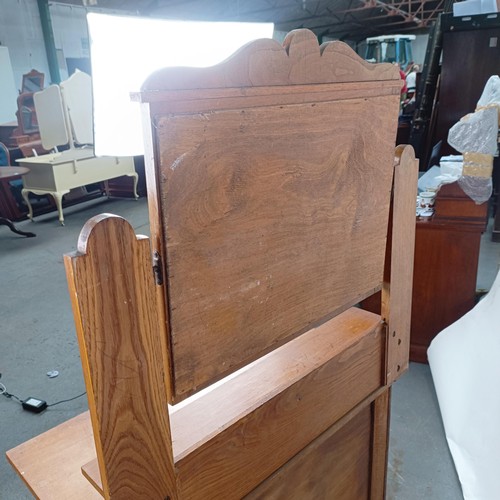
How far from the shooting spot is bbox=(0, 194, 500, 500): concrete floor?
1485 millimetres

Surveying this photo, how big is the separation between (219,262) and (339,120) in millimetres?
277

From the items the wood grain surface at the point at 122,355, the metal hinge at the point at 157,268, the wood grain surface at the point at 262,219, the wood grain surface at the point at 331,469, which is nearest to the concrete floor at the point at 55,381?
the wood grain surface at the point at 331,469

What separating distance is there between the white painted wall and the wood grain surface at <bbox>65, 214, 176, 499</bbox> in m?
7.91

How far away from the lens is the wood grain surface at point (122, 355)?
0.43m

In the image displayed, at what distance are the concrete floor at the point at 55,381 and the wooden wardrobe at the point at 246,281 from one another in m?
0.78

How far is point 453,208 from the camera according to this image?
1837 mm

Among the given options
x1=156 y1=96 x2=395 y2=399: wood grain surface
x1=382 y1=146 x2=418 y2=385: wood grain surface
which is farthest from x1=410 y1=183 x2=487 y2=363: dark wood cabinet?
x1=156 y1=96 x2=395 y2=399: wood grain surface

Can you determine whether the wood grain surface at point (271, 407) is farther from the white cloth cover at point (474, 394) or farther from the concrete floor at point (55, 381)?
the concrete floor at point (55, 381)

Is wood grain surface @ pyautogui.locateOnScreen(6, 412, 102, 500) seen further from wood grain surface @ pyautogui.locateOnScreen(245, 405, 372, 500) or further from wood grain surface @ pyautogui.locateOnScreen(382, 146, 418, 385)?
wood grain surface @ pyautogui.locateOnScreen(382, 146, 418, 385)

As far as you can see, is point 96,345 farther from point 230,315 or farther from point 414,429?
point 414,429

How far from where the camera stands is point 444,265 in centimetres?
192

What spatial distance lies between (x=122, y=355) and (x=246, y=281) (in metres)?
0.18

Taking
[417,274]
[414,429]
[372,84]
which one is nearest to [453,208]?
[417,274]

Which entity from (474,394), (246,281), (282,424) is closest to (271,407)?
(282,424)
